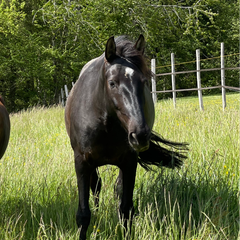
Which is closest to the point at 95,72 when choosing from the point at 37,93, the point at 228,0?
the point at 37,93

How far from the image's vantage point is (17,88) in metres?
23.7

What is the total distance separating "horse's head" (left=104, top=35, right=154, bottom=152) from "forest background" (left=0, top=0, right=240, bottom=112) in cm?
1162

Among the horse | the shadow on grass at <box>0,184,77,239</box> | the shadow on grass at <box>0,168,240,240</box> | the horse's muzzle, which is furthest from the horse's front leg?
the horse

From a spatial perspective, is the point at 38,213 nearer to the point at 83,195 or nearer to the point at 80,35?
the point at 83,195

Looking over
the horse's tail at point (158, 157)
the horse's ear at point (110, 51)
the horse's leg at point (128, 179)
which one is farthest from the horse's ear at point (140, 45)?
the horse's tail at point (158, 157)

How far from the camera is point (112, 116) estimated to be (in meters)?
2.29

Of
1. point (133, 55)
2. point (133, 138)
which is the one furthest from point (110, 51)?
point (133, 138)

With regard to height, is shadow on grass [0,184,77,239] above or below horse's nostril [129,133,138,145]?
below

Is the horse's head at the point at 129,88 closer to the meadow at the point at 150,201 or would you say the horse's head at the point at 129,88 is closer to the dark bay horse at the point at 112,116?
the dark bay horse at the point at 112,116

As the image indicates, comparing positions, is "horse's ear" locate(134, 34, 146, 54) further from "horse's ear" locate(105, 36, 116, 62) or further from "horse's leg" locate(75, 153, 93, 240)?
"horse's leg" locate(75, 153, 93, 240)

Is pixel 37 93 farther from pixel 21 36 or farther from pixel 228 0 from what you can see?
pixel 228 0

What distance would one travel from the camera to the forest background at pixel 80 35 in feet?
49.1

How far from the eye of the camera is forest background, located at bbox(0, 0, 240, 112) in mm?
14969

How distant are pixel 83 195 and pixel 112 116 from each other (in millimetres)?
701
